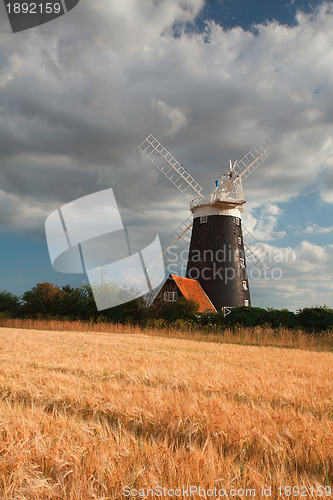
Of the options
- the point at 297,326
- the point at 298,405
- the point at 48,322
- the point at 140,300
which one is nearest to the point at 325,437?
the point at 298,405

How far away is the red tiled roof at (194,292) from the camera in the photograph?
88.7 ft

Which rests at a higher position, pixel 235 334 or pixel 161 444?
pixel 161 444

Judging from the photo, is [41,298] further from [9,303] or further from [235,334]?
[235,334]

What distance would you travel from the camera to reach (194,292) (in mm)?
28297

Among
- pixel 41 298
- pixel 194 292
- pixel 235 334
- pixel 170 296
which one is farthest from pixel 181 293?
pixel 41 298

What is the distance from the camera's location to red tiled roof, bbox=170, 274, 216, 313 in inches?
1065

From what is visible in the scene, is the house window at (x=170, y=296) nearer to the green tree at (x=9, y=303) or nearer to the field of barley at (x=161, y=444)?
the green tree at (x=9, y=303)

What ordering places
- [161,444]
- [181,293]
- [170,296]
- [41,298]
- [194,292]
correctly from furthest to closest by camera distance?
[41,298] < [194,292] < [170,296] < [181,293] < [161,444]

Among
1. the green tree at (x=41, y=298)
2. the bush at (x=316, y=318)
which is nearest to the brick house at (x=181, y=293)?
the bush at (x=316, y=318)

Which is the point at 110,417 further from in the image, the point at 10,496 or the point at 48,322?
the point at 48,322

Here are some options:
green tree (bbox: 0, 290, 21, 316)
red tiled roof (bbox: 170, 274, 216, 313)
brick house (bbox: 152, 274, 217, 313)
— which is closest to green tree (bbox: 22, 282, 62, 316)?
green tree (bbox: 0, 290, 21, 316)

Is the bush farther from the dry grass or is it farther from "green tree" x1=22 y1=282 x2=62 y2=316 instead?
"green tree" x1=22 y1=282 x2=62 y2=316

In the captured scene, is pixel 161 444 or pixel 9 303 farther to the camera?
pixel 9 303

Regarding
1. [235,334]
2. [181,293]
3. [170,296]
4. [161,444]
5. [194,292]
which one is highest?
[194,292]
